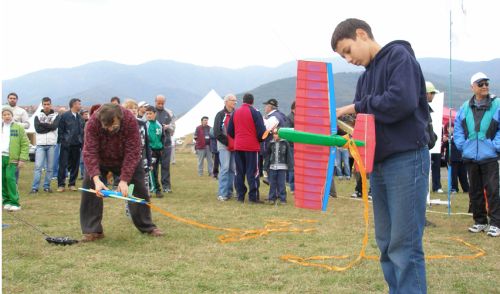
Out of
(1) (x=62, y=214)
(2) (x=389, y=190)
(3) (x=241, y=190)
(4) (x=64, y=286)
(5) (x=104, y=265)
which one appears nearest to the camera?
(2) (x=389, y=190)

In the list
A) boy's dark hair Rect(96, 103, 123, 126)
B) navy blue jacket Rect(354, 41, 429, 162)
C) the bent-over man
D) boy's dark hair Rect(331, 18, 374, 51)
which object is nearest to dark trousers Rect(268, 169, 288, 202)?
the bent-over man

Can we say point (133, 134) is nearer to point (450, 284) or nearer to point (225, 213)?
point (225, 213)

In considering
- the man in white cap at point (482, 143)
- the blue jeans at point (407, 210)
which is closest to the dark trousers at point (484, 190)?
the man in white cap at point (482, 143)

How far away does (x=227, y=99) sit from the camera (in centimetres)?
1015

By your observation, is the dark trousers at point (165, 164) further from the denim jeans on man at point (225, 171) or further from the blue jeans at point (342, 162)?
the blue jeans at point (342, 162)

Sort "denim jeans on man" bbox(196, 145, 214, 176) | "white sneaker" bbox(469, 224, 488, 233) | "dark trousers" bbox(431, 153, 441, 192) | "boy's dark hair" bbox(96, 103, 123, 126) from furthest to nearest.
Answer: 1. "denim jeans on man" bbox(196, 145, 214, 176)
2. "dark trousers" bbox(431, 153, 441, 192)
3. "white sneaker" bbox(469, 224, 488, 233)
4. "boy's dark hair" bbox(96, 103, 123, 126)

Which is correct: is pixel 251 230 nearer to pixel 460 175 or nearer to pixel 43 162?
pixel 43 162

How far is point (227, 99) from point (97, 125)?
15.6 feet

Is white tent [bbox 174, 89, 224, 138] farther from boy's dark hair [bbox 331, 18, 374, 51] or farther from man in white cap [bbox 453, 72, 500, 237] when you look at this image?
boy's dark hair [bbox 331, 18, 374, 51]

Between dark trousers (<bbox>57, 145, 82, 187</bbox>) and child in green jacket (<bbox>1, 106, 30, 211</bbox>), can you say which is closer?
child in green jacket (<bbox>1, 106, 30, 211</bbox>)

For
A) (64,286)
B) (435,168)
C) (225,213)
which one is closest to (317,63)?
(64,286)

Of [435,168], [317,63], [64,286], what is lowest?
[64,286]

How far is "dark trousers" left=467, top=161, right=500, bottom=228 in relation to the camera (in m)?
6.42

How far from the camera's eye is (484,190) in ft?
21.9
